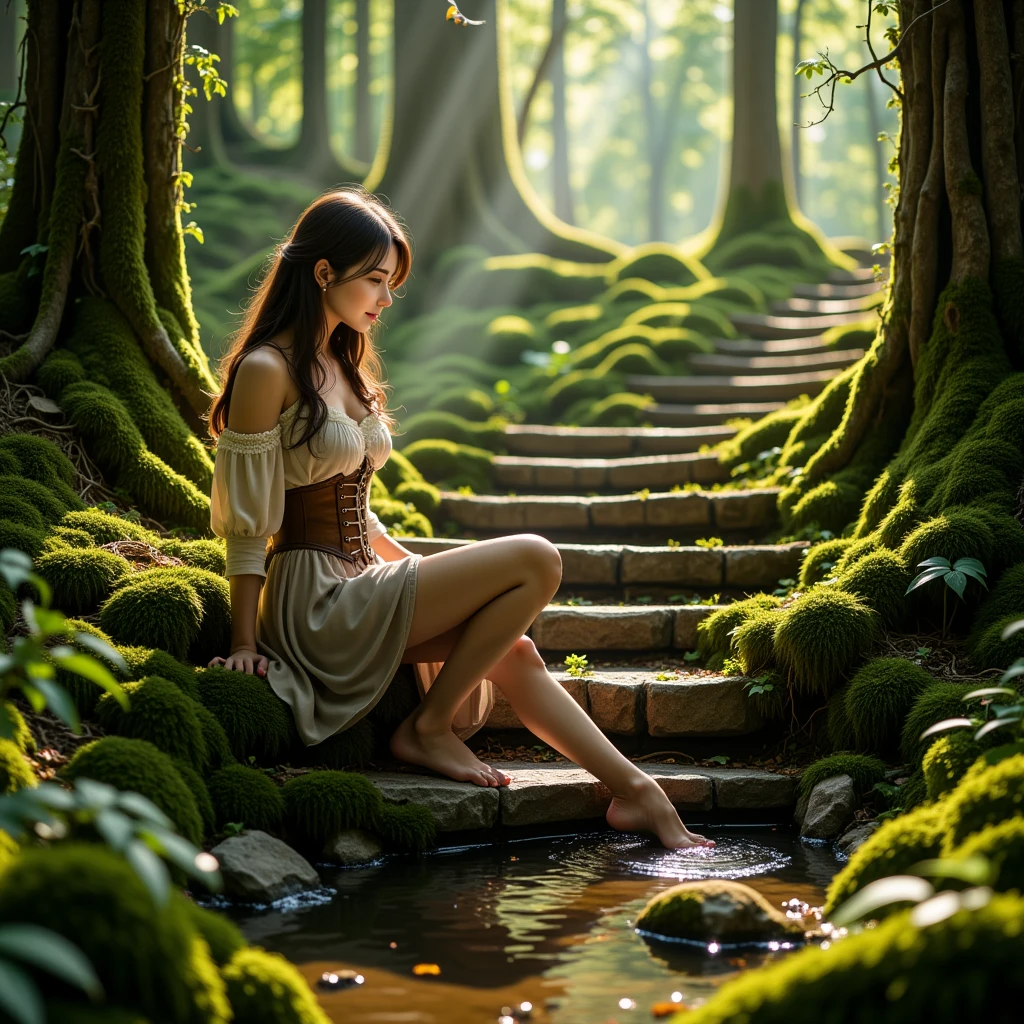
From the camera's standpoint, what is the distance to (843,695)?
4.34m

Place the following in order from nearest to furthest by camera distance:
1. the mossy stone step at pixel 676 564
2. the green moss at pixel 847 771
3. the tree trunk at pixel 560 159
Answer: the green moss at pixel 847 771 < the mossy stone step at pixel 676 564 < the tree trunk at pixel 560 159

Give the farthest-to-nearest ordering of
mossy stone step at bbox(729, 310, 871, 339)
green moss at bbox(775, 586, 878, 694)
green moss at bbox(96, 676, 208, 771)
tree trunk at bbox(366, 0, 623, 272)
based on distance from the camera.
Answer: tree trunk at bbox(366, 0, 623, 272) < mossy stone step at bbox(729, 310, 871, 339) < green moss at bbox(775, 586, 878, 694) < green moss at bbox(96, 676, 208, 771)

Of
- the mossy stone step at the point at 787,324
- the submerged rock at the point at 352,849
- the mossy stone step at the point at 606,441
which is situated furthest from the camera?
the mossy stone step at the point at 787,324

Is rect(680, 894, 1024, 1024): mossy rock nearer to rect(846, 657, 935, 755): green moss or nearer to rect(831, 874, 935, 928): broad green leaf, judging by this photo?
rect(831, 874, 935, 928): broad green leaf

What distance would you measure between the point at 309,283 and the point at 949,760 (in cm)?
255

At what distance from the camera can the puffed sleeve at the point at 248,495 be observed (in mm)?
3869

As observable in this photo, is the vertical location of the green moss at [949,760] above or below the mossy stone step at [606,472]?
below

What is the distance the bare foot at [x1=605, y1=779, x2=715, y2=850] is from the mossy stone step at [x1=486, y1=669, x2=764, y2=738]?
64 centimetres

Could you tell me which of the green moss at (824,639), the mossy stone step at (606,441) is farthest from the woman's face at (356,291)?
the mossy stone step at (606,441)

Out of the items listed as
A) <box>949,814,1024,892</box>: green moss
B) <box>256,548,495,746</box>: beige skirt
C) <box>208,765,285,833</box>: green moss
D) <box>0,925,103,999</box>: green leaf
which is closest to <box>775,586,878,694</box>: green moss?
<box>256,548,495,746</box>: beige skirt

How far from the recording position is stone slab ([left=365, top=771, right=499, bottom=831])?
12.6 ft

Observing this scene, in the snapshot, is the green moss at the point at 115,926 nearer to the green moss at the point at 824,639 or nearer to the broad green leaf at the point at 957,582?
the green moss at the point at 824,639

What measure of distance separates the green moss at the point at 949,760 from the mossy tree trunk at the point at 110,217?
11.1 feet

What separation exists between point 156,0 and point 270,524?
128 inches
